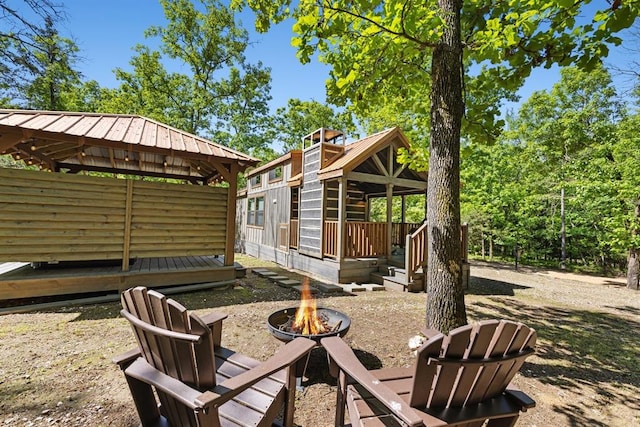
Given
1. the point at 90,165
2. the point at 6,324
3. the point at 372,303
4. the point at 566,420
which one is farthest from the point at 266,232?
the point at 566,420

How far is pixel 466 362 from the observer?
1.47 m

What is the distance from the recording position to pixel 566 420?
2.40 meters

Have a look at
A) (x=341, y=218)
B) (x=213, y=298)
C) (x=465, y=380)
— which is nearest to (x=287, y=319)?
(x=465, y=380)

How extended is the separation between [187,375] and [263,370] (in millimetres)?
427

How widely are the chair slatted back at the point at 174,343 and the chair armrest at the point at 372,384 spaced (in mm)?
828

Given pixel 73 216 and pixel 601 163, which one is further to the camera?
pixel 601 163

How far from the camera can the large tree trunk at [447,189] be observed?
3340 mm

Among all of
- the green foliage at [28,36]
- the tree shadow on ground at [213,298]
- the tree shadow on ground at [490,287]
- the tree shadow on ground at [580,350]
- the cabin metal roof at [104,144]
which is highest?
the green foliage at [28,36]

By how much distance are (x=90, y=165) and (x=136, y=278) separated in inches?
196

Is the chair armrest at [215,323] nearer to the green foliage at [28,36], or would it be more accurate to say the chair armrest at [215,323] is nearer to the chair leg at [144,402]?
the chair leg at [144,402]

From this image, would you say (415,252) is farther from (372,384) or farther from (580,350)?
(372,384)

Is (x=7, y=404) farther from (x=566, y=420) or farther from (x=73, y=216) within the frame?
(x=566, y=420)

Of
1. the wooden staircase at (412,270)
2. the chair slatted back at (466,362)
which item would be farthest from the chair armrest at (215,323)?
the wooden staircase at (412,270)

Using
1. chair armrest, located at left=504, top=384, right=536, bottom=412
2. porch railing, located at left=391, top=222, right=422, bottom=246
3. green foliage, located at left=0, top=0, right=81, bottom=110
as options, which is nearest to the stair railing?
porch railing, located at left=391, top=222, right=422, bottom=246
